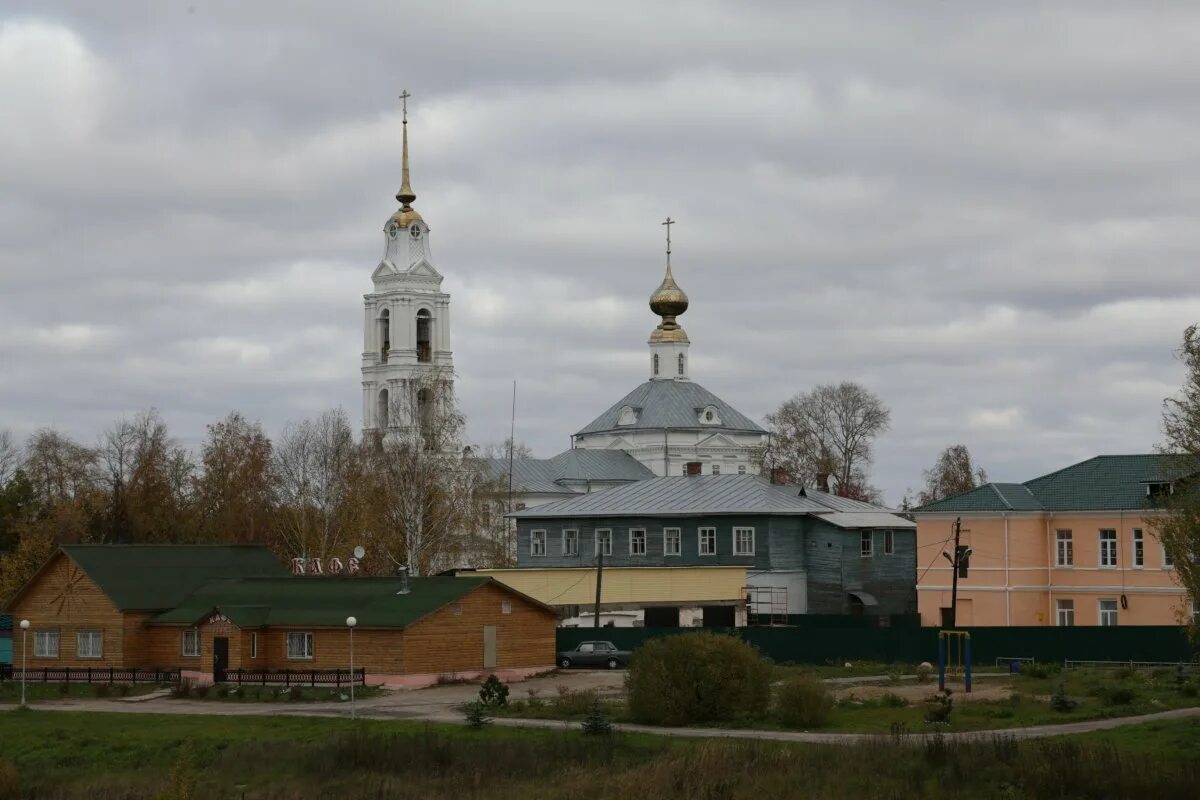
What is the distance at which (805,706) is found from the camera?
121ft

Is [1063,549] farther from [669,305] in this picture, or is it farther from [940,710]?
[669,305]

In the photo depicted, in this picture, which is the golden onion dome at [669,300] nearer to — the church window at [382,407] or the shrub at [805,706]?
the church window at [382,407]

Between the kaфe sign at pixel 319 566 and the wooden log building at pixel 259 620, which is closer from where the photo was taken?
the wooden log building at pixel 259 620

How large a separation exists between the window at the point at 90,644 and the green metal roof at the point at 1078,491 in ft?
89.9

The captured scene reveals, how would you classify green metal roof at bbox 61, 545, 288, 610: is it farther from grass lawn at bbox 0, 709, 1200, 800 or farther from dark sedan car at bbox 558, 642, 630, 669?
grass lawn at bbox 0, 709, 1200, 800

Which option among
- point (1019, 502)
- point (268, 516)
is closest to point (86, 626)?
point (1019, 502)

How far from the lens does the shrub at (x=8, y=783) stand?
33.8 metres

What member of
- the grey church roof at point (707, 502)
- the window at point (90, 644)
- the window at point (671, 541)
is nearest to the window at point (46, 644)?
the window at point (90, 644)

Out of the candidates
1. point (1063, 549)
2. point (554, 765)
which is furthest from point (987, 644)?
point (554, 765)

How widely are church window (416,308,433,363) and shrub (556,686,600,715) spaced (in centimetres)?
7619

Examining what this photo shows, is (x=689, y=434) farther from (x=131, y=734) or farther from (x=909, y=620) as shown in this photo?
(x=131, y=734)

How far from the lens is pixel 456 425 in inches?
3265

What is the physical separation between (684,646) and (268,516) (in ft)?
183

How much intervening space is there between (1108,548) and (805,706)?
1031 inches
